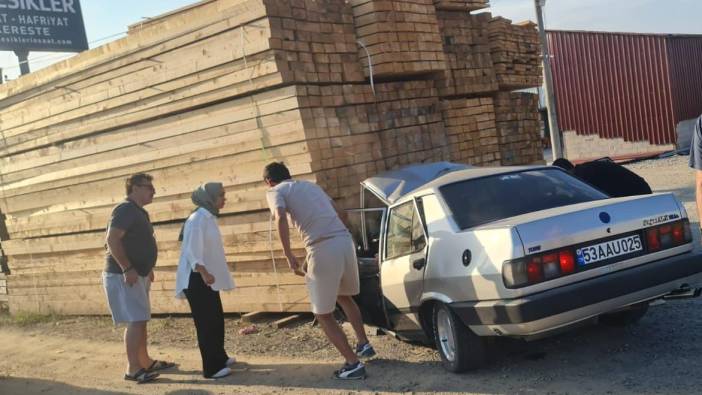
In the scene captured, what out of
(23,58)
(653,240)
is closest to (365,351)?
(653,240)

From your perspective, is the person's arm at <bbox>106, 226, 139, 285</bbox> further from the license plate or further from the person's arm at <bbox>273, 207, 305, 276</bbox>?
the license plate

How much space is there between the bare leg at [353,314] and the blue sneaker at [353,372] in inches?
19.1

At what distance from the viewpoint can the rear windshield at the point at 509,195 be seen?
16.3 ft

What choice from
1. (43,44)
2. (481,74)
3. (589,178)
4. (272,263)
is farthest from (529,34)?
(43,44)

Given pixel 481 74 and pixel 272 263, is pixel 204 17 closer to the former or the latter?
pixel 272 263

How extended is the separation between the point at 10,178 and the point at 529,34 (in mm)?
8448

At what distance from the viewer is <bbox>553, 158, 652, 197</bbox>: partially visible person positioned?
6.43m

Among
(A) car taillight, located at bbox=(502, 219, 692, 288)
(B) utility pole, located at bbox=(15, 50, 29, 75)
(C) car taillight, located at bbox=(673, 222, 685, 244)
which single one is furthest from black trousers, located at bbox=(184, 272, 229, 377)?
(B) utility pole, located at bbox=(15, 50, 29, 75)

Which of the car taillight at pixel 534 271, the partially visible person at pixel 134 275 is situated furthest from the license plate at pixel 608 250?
the partially visible person at pixel 134 275

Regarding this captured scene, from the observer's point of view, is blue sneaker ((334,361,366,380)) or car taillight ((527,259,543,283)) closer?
car taillight ((527,259,543,283))

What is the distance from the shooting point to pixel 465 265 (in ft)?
15.1

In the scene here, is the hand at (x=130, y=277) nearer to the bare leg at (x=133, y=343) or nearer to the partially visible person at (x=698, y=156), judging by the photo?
the bare leg at (x=133, y=343)

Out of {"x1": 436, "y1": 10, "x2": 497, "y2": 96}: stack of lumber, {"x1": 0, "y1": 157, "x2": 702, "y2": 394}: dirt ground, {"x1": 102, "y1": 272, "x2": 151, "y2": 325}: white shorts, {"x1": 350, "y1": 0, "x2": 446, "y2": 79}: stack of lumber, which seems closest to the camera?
{"x1": 0, "y1": 157, "x2": 702, "y2": 394}: dirt ground

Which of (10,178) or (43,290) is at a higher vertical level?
(10,178)
